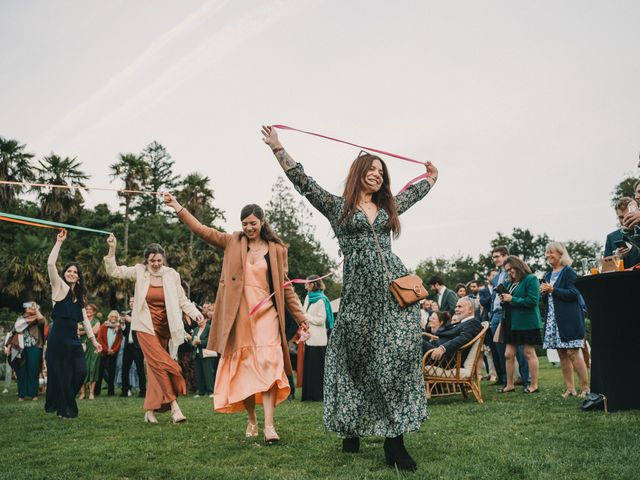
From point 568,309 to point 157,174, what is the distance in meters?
70.8

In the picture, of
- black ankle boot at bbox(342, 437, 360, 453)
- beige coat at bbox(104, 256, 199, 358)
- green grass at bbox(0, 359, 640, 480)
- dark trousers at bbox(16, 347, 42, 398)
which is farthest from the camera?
dark trousers at bbox(16, 347, 42, 398)

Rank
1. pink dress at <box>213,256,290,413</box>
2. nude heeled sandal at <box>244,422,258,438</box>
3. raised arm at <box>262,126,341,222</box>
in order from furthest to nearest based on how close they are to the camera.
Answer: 1. nude heeled sandal at <box>244,422,258,438</box>
2. pink dress at <box>213,256,290,413</box>
3. raised arm at <box>262,126,341,222</box>

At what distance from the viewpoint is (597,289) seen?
612 centimetres

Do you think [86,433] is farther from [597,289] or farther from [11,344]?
[11,344]

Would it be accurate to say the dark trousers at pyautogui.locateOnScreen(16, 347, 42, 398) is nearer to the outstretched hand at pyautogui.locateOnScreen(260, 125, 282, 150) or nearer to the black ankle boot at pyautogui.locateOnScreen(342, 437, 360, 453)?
the black ankle boot at pyautogui.locateOnScreen(342, 437, 360, 453)

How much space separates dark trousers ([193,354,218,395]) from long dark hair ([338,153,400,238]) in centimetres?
982

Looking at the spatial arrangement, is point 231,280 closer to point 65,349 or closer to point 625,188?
point 65,349

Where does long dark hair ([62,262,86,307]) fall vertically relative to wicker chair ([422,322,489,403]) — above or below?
above

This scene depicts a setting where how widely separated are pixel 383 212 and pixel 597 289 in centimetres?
283

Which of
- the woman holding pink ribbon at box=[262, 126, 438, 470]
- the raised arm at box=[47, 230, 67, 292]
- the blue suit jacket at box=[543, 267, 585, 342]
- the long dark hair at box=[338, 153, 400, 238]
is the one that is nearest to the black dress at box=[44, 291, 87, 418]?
the raised arm at box=[47, 230, 67, 292]

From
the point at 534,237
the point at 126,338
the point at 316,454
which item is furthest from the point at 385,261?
the point at 534,237

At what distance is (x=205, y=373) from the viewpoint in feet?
45.4

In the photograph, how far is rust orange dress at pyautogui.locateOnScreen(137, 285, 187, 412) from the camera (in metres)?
7.66

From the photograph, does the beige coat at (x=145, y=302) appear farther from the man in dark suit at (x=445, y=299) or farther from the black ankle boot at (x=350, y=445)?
the man in dark suit at (x=445, y=299)
